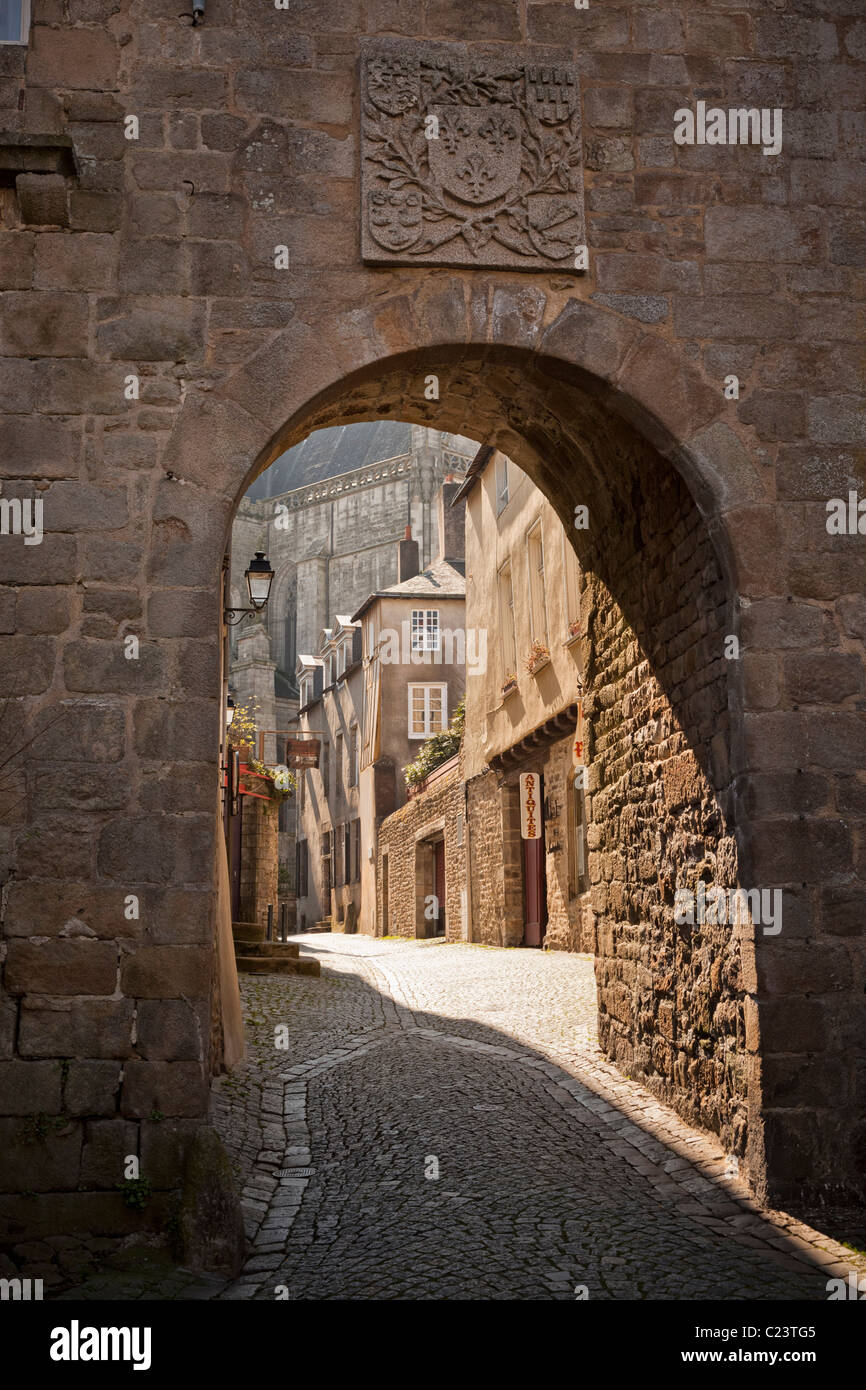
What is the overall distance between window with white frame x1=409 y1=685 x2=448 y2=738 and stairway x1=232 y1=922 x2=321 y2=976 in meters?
13.0

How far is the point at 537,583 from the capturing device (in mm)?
15289

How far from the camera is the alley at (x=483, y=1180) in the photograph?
3.88 meters

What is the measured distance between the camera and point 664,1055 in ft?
19.2

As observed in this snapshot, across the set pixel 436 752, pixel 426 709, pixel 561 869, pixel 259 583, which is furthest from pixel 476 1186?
pixel 426 709

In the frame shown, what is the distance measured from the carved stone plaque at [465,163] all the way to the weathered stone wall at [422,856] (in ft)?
46.5

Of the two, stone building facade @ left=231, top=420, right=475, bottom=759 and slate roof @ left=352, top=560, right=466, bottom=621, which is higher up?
stone building facade @ left=231, top=420, right=475, bottom=759

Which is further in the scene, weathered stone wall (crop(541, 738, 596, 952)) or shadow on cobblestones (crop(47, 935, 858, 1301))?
weathered stone wall (crop(541, 738, 596, 952))

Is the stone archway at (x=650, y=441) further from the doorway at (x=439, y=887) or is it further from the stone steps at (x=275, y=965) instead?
the doorway at (x=439, y=887)

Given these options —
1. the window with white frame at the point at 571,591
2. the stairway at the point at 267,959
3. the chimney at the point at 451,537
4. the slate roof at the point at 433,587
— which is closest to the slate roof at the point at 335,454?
the chimney at the point at 451,537

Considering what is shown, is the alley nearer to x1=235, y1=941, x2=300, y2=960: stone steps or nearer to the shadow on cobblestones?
the shadow on cobblestones

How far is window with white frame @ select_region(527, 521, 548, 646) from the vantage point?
15.0 meters

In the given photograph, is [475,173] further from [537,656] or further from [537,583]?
[537,583]

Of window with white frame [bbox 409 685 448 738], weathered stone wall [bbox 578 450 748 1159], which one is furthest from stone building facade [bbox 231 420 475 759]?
weathered stone wall [bbox 578 450 748 1159]

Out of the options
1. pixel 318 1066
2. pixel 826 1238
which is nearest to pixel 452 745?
pixel 318 1066
